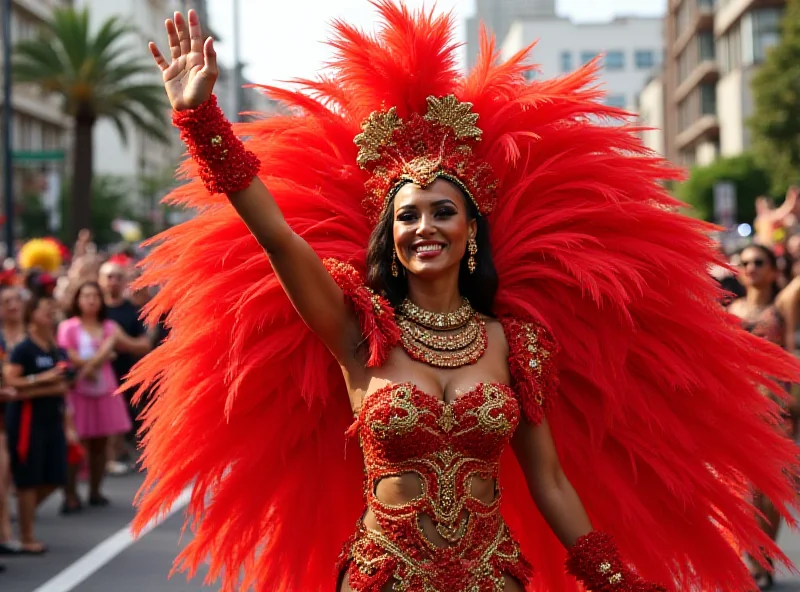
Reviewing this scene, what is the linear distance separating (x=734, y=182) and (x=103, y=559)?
4940 cm

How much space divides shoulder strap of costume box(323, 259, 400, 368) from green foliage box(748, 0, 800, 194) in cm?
3451

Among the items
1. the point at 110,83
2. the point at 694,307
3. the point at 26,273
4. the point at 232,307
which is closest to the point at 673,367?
the point at 694,307

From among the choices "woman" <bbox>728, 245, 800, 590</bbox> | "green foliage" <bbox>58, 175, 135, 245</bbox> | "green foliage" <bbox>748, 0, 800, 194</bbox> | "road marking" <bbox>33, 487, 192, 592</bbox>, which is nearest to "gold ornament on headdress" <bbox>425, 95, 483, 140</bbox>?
"road marking" <bbox>33, 487, 192, 592</bbox>

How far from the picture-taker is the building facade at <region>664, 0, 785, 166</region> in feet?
188

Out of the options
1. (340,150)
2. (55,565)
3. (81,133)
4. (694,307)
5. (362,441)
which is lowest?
(55,565)

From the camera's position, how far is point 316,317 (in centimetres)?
390

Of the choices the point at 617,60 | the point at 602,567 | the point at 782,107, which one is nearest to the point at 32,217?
the point at 782,107

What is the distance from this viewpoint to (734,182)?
180 feet

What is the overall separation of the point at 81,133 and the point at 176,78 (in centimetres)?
3101

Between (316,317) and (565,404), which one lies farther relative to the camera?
(565,404)

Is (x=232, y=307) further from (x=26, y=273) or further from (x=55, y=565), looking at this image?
(x=26, y=273)

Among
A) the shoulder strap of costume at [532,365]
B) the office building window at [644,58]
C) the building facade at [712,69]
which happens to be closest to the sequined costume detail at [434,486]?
the shoulder strap of costume at [532,365]

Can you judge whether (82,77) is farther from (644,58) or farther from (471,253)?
(644,58)

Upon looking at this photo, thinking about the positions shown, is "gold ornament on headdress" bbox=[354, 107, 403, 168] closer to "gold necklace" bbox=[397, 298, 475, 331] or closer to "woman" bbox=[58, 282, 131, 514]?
"gold necklace" bbox=[397, 298, 475, 331]
